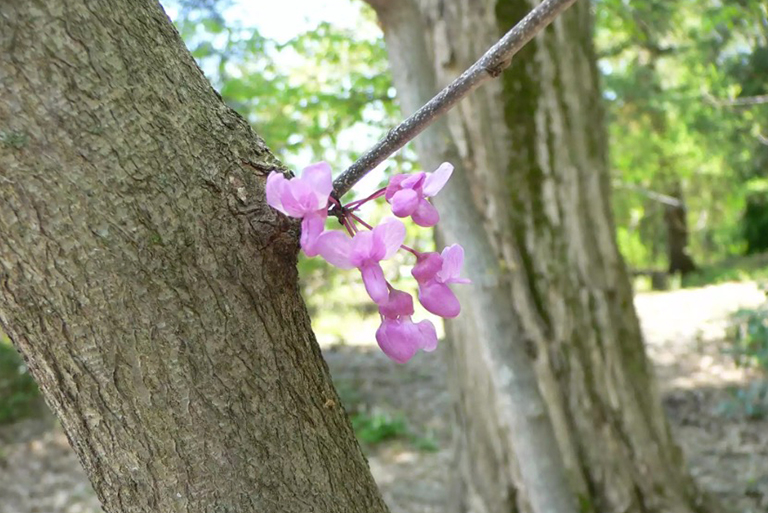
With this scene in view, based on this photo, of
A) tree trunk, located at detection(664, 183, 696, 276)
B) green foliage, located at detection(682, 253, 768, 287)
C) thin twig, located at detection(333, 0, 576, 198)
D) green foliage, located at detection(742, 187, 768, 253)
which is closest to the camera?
thin twig, located at detection(333, 0, 576, 198)

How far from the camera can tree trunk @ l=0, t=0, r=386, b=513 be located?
650 mm

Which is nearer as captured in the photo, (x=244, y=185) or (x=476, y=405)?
(x=244, y=185)

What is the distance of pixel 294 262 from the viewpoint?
0.77 meters

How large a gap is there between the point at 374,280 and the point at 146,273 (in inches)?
9.1

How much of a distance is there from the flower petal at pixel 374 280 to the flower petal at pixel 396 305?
0.05 meters

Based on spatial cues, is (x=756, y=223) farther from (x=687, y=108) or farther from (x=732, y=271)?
(x=687, y=108)

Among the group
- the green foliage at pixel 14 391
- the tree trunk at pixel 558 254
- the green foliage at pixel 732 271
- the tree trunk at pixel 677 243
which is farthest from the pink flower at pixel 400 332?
the tree trunk at pixel 677 243

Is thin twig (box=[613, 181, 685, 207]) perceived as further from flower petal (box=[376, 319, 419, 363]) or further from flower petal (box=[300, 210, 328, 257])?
flower petal (box=[300, 210, 328, 257])

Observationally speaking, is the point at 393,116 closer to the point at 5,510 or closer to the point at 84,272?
the point at 5,510

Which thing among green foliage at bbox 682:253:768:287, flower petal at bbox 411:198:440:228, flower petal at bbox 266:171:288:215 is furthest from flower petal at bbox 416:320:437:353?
green foliage at bbox 682:253:768:287

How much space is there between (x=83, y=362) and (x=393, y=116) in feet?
14.2

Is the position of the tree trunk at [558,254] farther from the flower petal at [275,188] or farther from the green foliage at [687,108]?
the flower petal at [275,188]

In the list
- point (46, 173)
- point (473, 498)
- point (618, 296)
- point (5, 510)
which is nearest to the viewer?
point (46, 173)

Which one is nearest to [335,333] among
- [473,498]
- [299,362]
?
[473,498]
